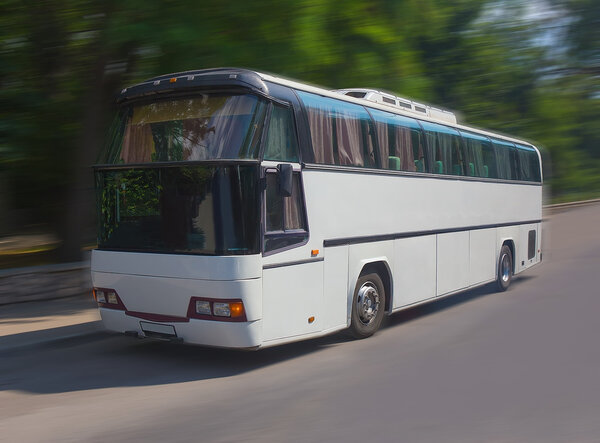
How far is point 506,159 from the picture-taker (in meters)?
14.1

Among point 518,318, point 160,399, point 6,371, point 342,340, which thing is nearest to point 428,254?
point 518,318

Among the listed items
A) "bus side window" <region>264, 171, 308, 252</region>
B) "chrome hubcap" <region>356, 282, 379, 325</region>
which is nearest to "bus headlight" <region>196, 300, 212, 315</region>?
"bus side window" <region>264, 171, 308, 252</region>

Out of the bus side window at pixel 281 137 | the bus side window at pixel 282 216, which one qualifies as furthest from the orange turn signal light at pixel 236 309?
the bus side window at pixel 281 137

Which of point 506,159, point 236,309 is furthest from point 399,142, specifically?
point 506,159

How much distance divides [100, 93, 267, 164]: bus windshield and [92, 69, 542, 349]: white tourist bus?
0.02 m

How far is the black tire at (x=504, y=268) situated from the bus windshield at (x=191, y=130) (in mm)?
8176

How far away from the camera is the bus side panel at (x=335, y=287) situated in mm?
7875

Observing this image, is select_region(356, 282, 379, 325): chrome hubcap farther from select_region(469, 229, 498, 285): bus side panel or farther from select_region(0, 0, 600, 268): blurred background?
select_region(0, 0, 600, 268): blurred background

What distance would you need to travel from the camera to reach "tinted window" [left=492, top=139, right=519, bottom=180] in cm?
1367

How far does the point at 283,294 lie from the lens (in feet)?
23.5

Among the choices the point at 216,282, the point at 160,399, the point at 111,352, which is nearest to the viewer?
the point at 160,399

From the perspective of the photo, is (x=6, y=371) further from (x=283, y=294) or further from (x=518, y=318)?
(x=518, y=318)

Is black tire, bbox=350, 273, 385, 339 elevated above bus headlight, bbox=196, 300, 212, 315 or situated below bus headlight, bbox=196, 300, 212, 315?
below

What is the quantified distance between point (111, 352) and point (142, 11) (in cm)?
518
